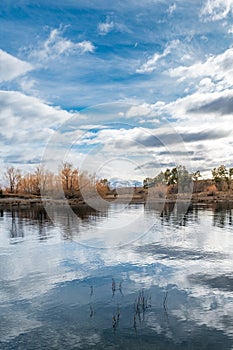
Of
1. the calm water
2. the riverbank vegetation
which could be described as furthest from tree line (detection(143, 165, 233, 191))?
the calm water

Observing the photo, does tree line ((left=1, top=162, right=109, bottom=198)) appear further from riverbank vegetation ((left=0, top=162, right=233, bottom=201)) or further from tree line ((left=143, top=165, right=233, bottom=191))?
tree line ((left=143, top=165, right=233, bottom=191))

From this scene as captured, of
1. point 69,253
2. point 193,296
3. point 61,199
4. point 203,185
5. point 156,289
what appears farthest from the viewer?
point 203,185

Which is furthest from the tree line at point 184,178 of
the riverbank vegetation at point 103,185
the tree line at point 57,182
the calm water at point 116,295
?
the calm water at point 116,295

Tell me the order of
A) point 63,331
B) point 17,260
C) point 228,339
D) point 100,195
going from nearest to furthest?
point 228,339 < point 63,331 < point 17,260 < point 100,195

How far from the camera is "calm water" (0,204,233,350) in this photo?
11.4 metres

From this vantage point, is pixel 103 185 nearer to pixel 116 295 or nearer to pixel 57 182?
pixel 57 182

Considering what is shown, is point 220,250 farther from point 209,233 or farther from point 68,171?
point 68,171

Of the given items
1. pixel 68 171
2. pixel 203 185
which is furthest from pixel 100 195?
pixel 203 185

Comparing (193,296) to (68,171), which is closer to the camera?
(193,296)

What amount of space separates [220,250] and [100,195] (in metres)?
92.7

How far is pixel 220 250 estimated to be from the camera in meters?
25.6

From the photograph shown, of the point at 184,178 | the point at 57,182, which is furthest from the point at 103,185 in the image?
the point at 184,178

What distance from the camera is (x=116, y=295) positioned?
1571 cm

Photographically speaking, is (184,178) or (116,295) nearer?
(116,295)
